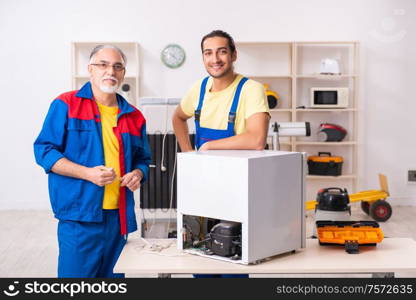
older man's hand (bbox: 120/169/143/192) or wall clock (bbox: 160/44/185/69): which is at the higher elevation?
wall clock (bbox: 160/44/185/69)

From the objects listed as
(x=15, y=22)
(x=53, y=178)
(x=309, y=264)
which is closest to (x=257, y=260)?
(x=309, y=264)

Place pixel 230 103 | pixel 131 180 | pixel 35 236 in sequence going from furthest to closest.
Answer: pixel 35 236, pixel 230 103, pixel 131 180

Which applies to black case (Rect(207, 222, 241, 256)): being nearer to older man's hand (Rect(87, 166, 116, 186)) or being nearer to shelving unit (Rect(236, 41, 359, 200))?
older man's hand (Rect(87, 166, 116, 186))

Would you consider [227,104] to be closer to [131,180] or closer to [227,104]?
[227,104]

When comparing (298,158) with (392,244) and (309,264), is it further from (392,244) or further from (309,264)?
(392,244)

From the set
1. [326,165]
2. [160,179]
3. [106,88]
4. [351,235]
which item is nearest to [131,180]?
[106,88]

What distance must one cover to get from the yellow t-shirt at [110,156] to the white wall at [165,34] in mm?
4479

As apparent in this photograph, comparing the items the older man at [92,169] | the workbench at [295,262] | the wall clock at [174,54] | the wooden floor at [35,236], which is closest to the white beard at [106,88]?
the older man at [92,169]

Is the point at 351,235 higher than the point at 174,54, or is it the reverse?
the point at 174,54

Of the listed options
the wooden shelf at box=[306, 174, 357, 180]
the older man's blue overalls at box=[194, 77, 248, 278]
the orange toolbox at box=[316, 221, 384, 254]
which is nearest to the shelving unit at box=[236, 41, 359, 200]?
the wooden shelf at box=[306, 174, 357, 180]

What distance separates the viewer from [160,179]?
4.30 meters

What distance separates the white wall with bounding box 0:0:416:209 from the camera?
676 centimetres

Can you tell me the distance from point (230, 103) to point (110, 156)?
0.57 m

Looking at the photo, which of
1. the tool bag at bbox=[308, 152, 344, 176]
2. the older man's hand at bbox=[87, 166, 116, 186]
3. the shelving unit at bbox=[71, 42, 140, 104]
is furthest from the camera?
the shelving unit at bbox=[71, 42, 140, 104]
